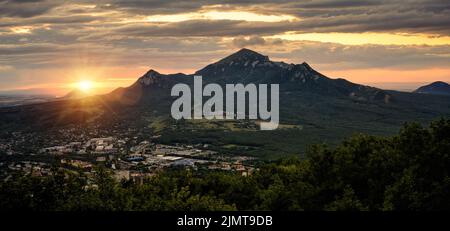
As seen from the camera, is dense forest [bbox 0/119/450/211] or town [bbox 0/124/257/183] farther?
town [bbox 0/124/257/183]

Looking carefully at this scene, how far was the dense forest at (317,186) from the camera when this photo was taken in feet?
116

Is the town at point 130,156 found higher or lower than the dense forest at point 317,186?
lower

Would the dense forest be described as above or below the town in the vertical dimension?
above

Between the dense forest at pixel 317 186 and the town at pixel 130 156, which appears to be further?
the town at pixel 130 156

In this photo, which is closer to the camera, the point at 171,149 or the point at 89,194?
the point at 89,194

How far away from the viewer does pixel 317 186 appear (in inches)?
1715

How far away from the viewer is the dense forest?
35344mm

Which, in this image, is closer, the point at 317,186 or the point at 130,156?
the point at 317,186

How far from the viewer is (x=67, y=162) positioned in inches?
1515

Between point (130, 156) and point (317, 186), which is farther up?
point (317, 186)
